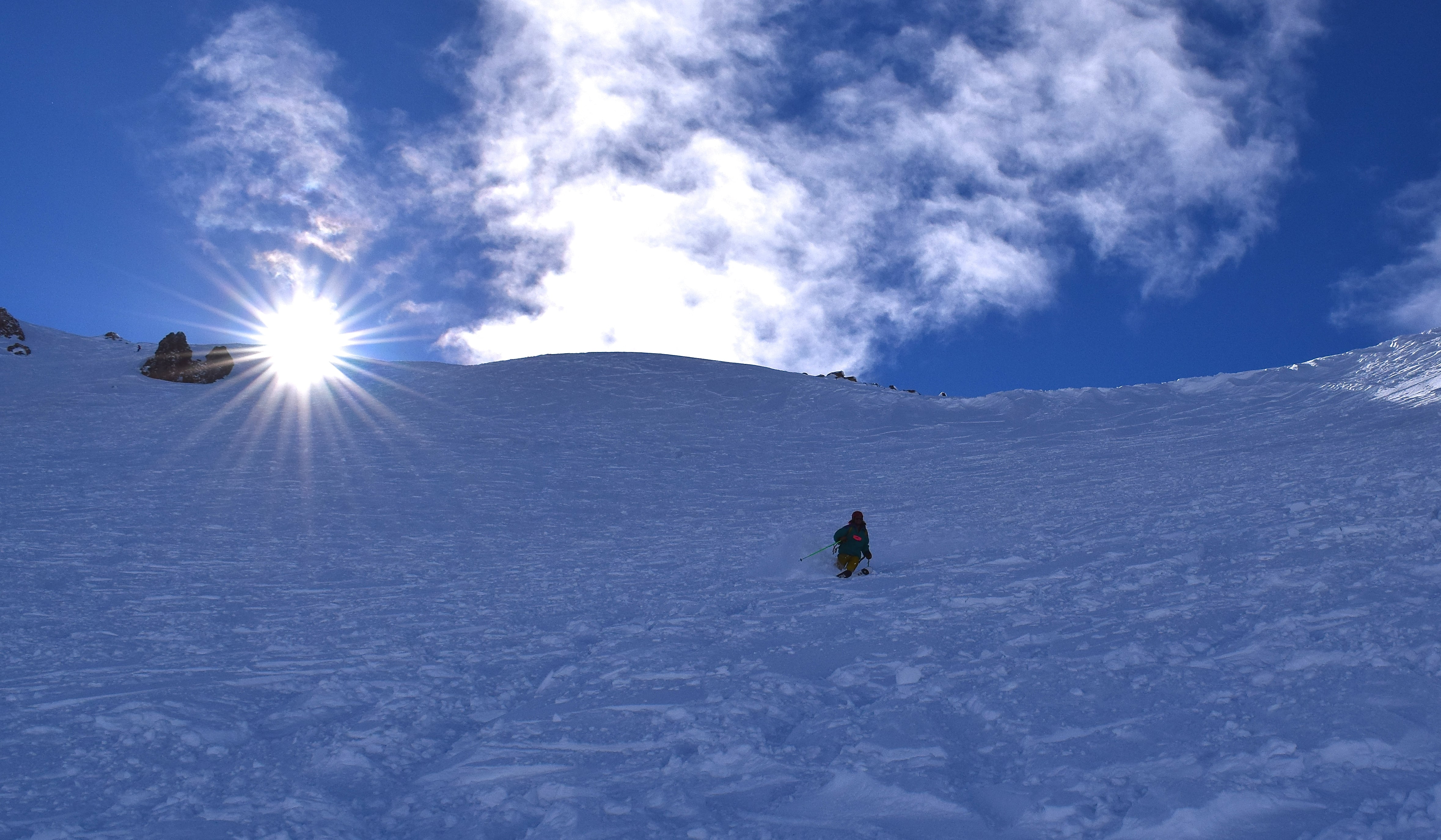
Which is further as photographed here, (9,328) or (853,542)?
(9,328)

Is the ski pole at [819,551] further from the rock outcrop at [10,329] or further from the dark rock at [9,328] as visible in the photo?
the dark rock at [9,328]

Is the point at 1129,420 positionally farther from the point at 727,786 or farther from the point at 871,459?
the point at 727,786

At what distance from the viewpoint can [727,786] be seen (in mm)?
4898

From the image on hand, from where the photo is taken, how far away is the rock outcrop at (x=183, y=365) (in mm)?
26875

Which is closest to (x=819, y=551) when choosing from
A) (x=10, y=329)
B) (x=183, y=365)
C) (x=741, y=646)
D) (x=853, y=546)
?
(x=853, y=546)

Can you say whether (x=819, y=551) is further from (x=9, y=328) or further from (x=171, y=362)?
(x=9, y=328)

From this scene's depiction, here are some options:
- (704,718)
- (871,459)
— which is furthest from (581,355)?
(704,718)

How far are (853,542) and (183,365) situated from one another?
26734 mm

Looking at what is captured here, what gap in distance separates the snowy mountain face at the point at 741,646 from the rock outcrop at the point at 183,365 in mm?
9854

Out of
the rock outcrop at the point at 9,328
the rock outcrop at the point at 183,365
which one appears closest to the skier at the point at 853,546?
the rock outcrop at the point at 183,365

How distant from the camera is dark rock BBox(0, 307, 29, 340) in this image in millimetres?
30172

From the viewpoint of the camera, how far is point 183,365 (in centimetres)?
2722

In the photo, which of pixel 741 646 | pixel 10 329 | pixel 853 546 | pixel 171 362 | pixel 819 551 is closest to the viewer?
pixel 741 646

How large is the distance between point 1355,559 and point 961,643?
13.9 feet
